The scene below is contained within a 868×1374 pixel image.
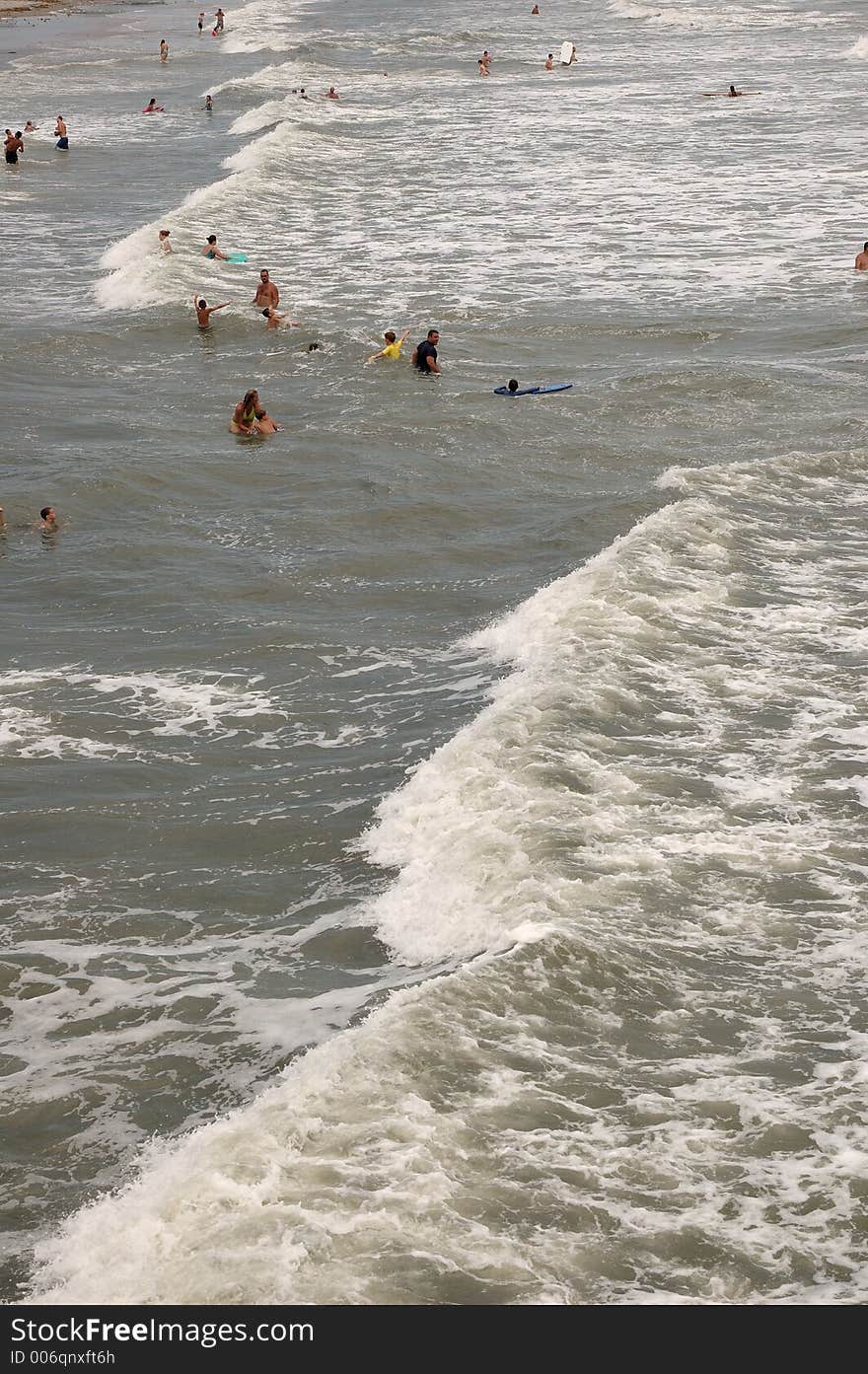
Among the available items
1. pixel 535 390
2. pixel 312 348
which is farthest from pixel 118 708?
pixel 312 348

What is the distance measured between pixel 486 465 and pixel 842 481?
15.3ft

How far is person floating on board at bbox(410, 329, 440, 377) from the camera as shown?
82.6 ft

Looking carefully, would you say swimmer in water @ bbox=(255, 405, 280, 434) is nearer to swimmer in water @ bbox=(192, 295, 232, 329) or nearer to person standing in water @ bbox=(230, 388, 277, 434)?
person standing in water @ bbox=(230, 388, 277, 434)

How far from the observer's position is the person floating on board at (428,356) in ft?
82.6

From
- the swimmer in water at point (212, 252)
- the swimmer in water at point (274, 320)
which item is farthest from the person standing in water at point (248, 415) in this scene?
the swimmer in water at point (212, 252)

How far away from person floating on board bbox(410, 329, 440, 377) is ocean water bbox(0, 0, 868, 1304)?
590mm

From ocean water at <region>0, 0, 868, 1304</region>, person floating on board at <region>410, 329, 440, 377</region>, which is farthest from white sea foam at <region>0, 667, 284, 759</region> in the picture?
person floating on board at <region>410, 329, 440, 377</region>

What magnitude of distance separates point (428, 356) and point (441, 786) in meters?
13.7

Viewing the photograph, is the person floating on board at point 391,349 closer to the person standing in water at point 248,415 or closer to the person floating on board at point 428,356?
the person floating on board at point 428,356

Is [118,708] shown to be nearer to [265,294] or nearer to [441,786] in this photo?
[441,786]

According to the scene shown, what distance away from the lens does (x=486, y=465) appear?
21500 mm

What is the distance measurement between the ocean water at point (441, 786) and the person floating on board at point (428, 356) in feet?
1.94

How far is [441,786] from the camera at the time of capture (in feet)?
42.2
